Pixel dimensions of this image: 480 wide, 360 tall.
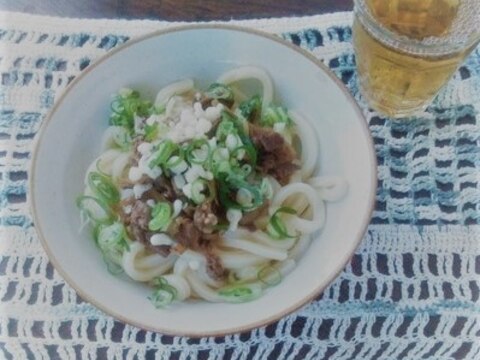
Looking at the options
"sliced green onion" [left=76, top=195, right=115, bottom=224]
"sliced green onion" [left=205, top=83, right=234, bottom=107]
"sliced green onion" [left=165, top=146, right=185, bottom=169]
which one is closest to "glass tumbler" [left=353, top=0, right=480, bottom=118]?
"sliced green onion" [left=205, top=83, right=234, bottom=107]

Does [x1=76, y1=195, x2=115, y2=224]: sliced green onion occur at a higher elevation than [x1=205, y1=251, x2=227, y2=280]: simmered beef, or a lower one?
higher

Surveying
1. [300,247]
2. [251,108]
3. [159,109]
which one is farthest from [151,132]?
[300,247]

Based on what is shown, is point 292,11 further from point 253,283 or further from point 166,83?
point 253,283

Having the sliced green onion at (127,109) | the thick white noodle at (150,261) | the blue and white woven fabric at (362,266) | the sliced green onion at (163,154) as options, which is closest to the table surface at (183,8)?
the blue and white woven fabric at (362,266)

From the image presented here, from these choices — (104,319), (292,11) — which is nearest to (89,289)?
(104,319)

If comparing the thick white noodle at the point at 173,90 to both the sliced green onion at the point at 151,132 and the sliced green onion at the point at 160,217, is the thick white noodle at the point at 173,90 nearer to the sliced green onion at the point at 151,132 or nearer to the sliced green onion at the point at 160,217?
the sliced green onion at the point at 151,132

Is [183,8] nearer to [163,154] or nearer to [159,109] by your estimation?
[159,109]

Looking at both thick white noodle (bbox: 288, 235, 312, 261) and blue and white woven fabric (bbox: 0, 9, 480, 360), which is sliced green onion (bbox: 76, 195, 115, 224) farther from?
thick white noodle (bbox: 288, 235, 312, 261)
